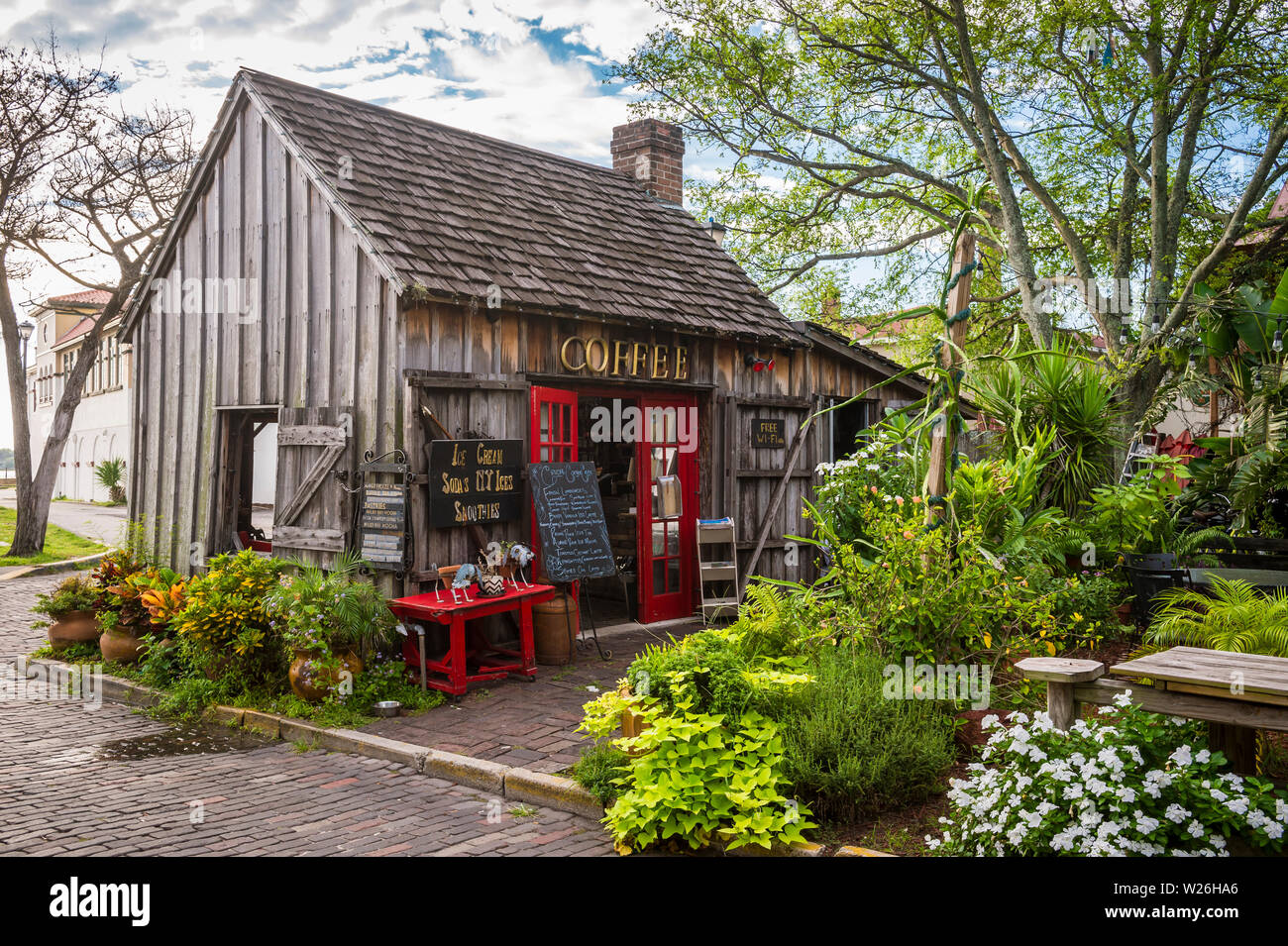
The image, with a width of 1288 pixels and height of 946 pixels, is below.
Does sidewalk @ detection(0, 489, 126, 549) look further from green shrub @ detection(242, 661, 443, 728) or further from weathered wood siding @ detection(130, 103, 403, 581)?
green shrub @ detection(242, 661, 443, 728)

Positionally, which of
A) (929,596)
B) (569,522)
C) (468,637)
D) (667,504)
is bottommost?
(468,637)

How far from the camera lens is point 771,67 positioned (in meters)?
17.2

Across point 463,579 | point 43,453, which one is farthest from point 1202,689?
point 43,453

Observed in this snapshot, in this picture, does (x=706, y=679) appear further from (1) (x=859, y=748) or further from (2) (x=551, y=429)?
(2) (x=551, y=429)

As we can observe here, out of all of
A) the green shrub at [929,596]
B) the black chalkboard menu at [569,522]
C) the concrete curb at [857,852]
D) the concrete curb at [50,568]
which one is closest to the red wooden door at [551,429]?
the black chalkboard menu at [569,522]

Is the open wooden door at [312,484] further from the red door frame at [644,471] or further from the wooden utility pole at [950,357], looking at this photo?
the wooden utility pole at [950,357]

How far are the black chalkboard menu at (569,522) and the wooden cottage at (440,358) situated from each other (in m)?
0.24

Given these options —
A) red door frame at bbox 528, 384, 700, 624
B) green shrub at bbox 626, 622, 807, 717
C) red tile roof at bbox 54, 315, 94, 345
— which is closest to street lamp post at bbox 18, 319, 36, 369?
red door frame at bbox 528, 384, 700, 624

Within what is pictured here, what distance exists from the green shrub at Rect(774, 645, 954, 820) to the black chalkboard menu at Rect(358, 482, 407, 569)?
4.01 m

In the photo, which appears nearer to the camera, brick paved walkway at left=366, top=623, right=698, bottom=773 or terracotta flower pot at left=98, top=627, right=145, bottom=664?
brick paved walkway at left=366, top=623, right=698, bottom=773

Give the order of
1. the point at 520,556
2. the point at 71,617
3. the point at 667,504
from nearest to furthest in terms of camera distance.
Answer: the point at 520,556, the point at 71,617, the point at 667,504

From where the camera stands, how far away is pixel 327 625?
7.49 m

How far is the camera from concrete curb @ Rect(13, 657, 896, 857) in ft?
17.1

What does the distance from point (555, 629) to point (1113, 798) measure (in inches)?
219
